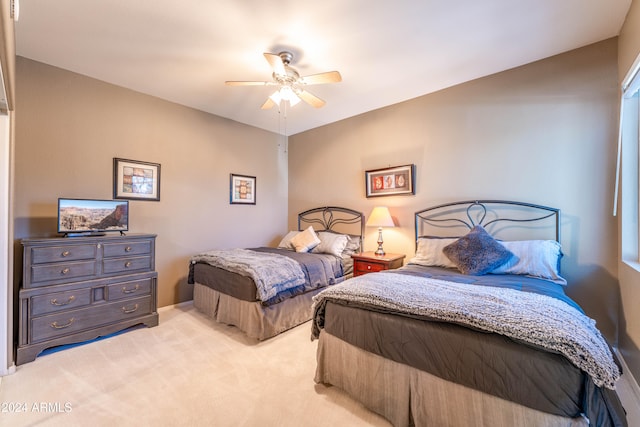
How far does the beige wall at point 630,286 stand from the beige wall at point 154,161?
440cm

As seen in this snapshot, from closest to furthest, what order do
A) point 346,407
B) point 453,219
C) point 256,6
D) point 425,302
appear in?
point 425,302 → point 346,407 → point 256,6 → point 453,219

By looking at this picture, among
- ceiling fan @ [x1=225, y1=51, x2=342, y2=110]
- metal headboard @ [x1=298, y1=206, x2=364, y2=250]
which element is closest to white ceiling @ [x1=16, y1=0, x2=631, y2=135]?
ceiling fan @ [x1=225, y1=51, x2=342, y2=110]

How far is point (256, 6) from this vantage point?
6.57ft

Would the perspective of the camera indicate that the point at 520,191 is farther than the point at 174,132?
No

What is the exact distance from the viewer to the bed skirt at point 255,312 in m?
2.66

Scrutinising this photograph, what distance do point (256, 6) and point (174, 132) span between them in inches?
92.9

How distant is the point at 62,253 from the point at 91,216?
1.53 ft

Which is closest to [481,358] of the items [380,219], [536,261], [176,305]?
[536,261]

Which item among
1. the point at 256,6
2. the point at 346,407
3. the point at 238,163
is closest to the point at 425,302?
the point at 346,407

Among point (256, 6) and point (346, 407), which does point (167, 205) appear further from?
point (346, 407)

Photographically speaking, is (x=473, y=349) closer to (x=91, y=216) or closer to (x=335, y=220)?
(x=335, y=220)

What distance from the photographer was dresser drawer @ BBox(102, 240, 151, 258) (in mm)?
2744

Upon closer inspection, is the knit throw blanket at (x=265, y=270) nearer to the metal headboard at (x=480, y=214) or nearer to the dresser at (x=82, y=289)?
the dresser at (x=82, y=289)

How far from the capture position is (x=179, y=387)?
6.49 feet
